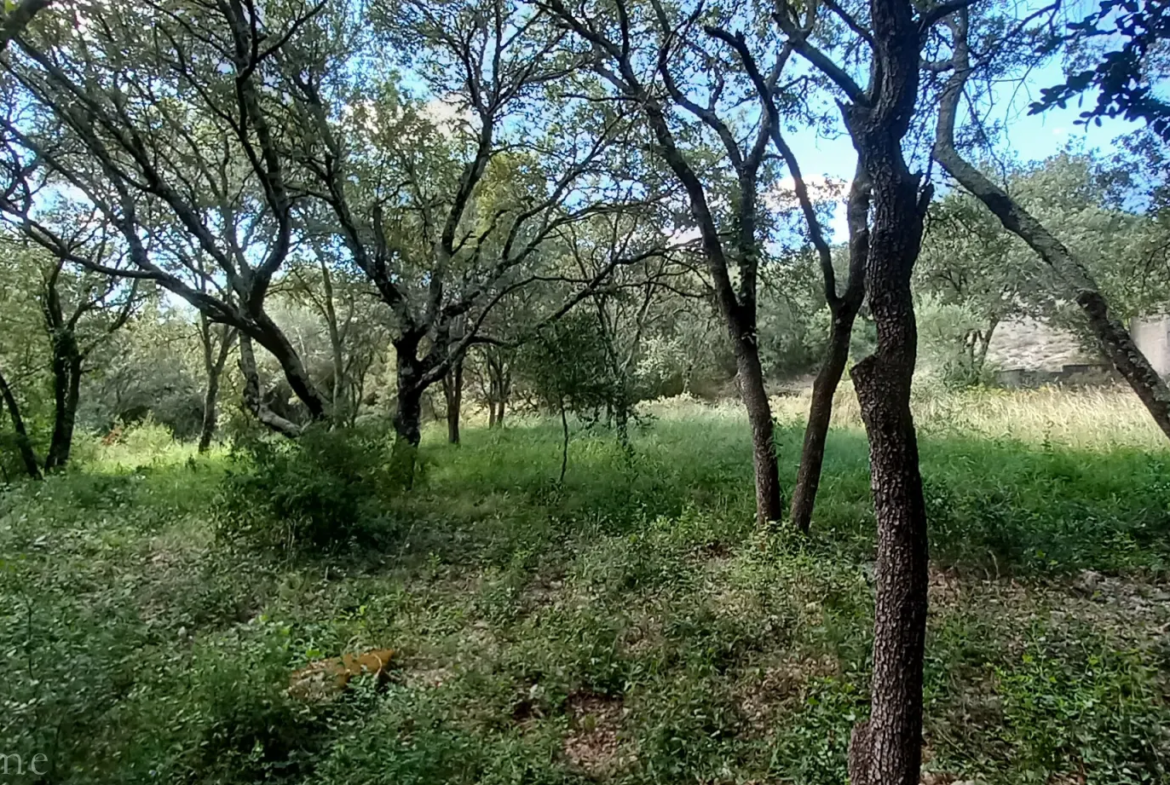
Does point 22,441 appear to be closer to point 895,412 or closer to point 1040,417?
point 895,412

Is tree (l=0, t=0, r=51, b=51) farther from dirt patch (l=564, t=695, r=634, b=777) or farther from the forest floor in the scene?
dirt patch (l=564, t=695, r=634, b=777)

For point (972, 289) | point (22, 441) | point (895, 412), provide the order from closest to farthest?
point (895, 412), point (22, 441), point (972, 289)

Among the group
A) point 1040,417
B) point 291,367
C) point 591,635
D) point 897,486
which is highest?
point 291,367

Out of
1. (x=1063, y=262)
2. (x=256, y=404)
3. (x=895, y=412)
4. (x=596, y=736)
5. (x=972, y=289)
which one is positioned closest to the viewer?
(x=895, y=412)

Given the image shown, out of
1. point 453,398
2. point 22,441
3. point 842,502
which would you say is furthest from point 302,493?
point 453,398

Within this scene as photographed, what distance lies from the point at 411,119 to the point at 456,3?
172 cm

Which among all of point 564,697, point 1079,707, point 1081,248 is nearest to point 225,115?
point 564,697

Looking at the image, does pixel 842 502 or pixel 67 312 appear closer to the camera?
pixel 842 502

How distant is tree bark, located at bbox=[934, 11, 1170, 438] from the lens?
3912mm

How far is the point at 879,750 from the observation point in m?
2.47

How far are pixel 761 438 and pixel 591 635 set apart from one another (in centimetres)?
265

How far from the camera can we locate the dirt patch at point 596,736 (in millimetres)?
3203

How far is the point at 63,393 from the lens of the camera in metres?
10.8

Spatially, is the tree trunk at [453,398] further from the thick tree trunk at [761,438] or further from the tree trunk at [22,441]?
the thick tree trunk at [761,438]
